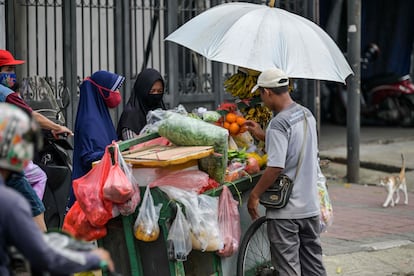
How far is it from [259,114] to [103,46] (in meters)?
4.83

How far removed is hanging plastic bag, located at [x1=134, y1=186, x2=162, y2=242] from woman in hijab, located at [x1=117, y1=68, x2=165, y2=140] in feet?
3.51

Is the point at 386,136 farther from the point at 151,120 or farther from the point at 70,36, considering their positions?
the point at 151,120

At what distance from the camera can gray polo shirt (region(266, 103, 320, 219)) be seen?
5.38 m

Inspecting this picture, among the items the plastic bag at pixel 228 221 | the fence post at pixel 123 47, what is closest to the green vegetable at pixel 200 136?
the plastic bag at pixel 228 221

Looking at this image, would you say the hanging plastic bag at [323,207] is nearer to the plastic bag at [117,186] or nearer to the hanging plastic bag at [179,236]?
the hanging plastic bag at [179,236]

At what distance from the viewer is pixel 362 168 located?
1234 centimetres

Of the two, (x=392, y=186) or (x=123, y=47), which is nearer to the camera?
(x=392, y=186)

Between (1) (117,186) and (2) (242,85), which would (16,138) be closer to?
(1) (117,186)

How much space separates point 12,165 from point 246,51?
3.15 meters

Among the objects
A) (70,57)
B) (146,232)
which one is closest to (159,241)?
(146,232)

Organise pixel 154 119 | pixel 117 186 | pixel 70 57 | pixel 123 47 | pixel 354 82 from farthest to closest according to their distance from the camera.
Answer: pixel 354 82 < pixel 123 47 < pixel 70 57 < pixel 154 119 < pixel 117 186

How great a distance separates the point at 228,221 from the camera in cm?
565

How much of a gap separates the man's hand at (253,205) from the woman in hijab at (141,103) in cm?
117

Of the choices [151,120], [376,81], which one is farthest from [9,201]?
[376,81]
